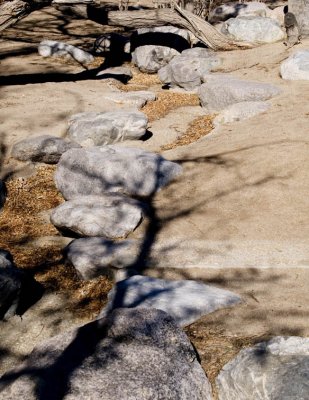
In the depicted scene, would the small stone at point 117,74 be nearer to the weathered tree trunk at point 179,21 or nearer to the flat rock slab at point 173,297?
the weathered tree trunk at point 179,21

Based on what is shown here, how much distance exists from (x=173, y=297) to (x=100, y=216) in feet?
4.94

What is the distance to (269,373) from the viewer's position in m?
3.13

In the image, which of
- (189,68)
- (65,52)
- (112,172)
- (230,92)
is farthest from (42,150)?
(65,52)

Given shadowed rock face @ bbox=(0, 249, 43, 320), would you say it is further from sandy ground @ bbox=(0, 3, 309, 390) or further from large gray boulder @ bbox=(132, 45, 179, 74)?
large gray boulder @ bbox=(132, 45, 179, 74)

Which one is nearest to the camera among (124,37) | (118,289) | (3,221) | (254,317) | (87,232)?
(254,317)

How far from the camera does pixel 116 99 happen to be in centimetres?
962

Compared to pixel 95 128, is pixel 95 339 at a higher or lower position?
higher

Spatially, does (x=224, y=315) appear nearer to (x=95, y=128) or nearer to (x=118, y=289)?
(x=118, y=289)

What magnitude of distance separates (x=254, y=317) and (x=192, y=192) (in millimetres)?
2289

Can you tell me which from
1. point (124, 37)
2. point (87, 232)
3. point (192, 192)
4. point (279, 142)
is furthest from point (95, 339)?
point (124, 37)

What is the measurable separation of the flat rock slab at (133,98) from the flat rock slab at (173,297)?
5.48 metres

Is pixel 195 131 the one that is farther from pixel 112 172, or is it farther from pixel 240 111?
pixel 112 172

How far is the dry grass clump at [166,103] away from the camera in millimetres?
9250

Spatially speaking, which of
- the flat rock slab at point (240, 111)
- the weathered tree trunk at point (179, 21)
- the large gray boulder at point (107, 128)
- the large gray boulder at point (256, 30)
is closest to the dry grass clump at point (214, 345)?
the large gray boulder at point (107, 128)
